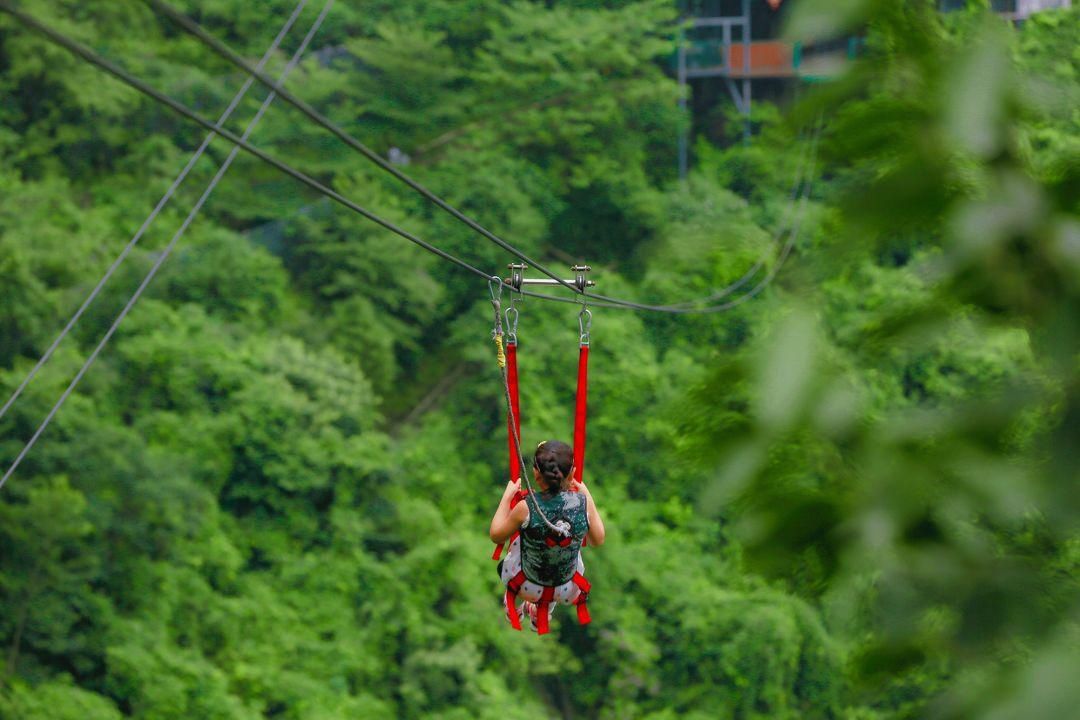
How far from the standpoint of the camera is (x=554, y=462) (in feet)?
11.9

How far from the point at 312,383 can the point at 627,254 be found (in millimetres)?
5231

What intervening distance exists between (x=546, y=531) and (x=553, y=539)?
42 millimetres

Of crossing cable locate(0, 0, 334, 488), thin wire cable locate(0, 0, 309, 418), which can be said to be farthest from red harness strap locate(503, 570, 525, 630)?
thin wire cable locate(0, 0, 309, 418)

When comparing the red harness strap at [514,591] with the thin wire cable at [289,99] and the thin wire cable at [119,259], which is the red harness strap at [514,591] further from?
the thin wire cable at [119,259]

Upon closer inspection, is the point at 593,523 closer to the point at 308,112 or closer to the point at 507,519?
the point at 507,519

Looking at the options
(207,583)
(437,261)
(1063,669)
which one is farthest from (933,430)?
(437,261)

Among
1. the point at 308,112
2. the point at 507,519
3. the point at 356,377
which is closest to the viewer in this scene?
the point at 308,112

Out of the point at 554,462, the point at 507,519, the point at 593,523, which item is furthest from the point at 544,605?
the point at 554,462

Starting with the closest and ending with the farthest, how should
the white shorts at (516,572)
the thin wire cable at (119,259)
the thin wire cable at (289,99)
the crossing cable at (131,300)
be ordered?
the thin wire cable at (289,99) → the white shorts at (516,572) → the crossing cable at (131,300) → the thin wire cable at (119,259)

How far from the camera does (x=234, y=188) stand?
50.1 feet

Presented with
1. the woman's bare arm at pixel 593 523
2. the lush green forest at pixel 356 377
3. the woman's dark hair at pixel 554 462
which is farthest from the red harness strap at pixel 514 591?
the lush green forest at pixel 356 377

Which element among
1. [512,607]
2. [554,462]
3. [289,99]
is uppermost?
[554,462]

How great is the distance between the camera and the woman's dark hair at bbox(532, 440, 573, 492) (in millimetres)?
3609

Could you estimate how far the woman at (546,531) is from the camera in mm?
3648
